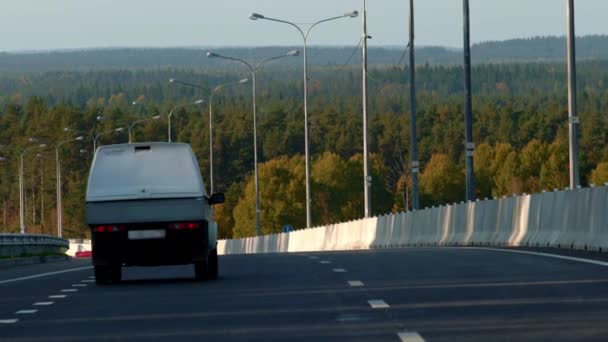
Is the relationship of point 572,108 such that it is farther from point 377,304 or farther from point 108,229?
point 377,304

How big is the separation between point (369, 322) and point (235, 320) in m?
1.33

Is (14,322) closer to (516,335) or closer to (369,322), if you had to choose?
(369,322)

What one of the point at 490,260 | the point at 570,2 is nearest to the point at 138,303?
the point at 490,260

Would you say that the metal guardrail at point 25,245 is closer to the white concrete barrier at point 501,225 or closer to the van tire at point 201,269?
the white concrete barrier at point 501,225

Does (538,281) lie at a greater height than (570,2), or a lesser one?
lesser

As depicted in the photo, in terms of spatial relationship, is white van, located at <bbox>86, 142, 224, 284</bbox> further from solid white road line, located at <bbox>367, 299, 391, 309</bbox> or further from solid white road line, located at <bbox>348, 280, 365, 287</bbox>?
solid white road line, located at <bbox>367, 299, 391, 309</bbox>

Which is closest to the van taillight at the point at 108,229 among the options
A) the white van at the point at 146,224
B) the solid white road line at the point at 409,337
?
the white van at the point at 146,224

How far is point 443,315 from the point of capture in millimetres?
15641

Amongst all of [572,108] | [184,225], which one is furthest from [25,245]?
[184,225]

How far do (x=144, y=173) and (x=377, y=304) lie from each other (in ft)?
28.6

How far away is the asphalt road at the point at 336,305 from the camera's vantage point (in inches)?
564

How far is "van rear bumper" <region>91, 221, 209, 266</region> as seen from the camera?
80.8 ft

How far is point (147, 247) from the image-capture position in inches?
969

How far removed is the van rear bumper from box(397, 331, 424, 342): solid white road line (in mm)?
10919
